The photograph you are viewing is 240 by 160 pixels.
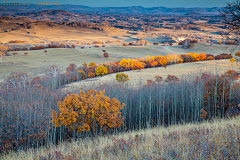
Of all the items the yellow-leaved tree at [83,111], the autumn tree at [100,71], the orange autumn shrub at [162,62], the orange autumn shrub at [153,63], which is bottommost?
the autumn tree at [100,71]

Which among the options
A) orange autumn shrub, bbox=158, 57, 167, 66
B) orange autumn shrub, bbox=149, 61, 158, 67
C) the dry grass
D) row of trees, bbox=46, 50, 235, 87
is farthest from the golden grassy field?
orange autumn shrub, bbox=149, 61, 158, 67

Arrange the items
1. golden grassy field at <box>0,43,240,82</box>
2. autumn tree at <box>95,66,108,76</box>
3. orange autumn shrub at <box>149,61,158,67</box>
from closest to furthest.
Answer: autumn tree at <box>95,66,108,76</box>, golden grassy field at <box>0,43,240,82</box>, orange autumn shrub at <box>149,61,158,67</box>

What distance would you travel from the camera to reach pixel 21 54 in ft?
242

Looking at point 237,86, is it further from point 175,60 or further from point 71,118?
point 175,60

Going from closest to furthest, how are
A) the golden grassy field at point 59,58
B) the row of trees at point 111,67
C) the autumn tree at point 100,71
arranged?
the row of trees at point 111,67
the autumn tree at point 100,71
the golden grassy field at point 59,58

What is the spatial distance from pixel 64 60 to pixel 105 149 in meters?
70.2

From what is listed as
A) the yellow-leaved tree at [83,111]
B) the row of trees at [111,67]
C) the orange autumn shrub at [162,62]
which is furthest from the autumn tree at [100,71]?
the yellow-leaved tree at [83,111]

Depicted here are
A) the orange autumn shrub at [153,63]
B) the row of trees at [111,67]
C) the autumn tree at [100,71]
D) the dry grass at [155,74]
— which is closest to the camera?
the dry grass at [155,74]

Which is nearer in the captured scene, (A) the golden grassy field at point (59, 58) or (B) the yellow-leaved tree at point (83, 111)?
(B) the yellow-leaved tree at point (83, 111)

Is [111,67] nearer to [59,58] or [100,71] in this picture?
[100,71]

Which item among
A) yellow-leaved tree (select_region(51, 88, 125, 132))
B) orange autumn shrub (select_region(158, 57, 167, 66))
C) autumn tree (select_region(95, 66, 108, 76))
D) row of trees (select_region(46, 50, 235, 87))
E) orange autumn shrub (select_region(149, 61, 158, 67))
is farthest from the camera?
orange autumn shrub (select_region(158, 57, 167, 66))

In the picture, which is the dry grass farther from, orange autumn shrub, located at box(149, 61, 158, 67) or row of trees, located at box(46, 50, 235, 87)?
orange autumn shrub, located at box(149, 61, 158, 67)

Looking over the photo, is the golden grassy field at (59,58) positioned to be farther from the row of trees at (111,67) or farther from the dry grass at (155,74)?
the row of trees at (111,67)

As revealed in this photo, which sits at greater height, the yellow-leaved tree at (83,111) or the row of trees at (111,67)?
the yellow-leaved tree at (83,111)
